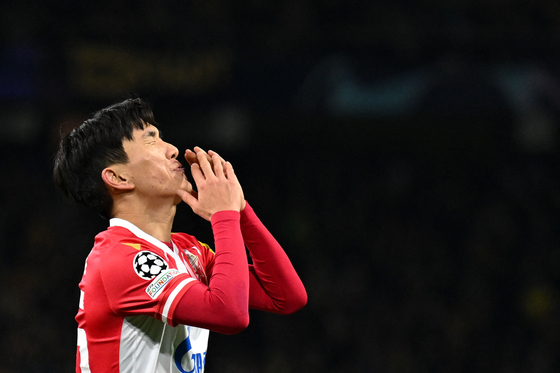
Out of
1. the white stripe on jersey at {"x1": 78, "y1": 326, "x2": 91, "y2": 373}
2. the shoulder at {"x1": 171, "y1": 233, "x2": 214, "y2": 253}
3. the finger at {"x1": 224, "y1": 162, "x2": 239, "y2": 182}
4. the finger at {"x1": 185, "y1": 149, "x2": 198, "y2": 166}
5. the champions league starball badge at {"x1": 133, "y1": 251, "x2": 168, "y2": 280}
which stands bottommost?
the white stripe on jersey at {"x1": 78, "y1": 326, "x2": 91, "y2": 373}

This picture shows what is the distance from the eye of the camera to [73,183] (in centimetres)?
220

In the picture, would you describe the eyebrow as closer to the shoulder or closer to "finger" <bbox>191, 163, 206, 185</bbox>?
"finger" <bbox>191, 163, 206, 185</bbox>

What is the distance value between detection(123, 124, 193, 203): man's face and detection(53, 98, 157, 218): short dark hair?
0.10 feet

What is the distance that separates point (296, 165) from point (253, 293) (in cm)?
687

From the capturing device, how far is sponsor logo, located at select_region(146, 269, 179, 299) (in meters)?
1.83

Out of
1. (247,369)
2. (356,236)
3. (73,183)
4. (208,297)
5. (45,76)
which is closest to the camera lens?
(208,297)

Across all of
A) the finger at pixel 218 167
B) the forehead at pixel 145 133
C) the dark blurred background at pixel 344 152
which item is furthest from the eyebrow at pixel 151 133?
the dark blurred background at pixel 344 152

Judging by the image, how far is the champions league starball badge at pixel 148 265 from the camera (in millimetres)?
1865

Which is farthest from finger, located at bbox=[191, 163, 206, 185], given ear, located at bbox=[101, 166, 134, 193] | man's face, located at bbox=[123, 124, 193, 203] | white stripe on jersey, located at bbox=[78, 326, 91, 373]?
white stripe on jersey, located at bbox=[78, 326, 91, 373]

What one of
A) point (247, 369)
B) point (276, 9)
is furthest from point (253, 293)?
point (276, 9)

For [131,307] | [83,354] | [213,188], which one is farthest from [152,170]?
[83,354]

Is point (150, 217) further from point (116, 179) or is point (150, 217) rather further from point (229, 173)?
point (229, 173)

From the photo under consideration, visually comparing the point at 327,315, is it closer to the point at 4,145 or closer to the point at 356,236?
the point at 356,236

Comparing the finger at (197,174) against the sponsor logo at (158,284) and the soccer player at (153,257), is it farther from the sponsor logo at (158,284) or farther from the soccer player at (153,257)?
the sponsor logo at (158,284)
